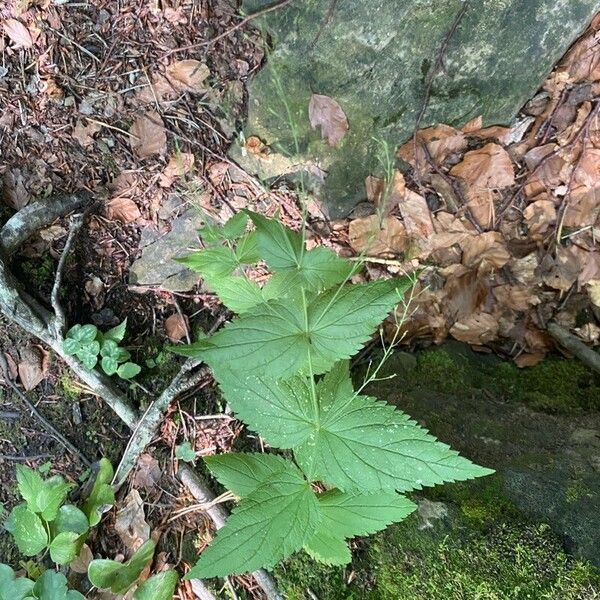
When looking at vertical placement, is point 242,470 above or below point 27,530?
above

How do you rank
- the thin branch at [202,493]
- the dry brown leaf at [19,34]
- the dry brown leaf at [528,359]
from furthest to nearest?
the dry brown leaf at [528,359]
the dry brown leaf at [19,34]
the thin branch at [202,493]

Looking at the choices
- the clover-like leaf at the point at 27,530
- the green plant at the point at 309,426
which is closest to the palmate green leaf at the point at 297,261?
the green plant at the point at 309,426

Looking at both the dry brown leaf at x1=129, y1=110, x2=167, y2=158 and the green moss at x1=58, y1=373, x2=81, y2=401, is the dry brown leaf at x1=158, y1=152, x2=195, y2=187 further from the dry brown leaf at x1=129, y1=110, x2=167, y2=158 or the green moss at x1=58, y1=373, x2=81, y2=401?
the green moss at x1=58, y1=373, x2=81, y2=401

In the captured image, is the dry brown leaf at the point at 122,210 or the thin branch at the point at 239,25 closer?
the thin branch at the point at 239,25

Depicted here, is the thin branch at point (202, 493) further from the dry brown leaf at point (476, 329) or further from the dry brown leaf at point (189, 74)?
the dry brown leaf at point (189, 74)

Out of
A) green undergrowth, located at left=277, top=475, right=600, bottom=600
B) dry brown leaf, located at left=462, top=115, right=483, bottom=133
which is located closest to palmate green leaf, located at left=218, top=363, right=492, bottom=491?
green undergrowth, located at left=277, top=475, right=600, bottom=600

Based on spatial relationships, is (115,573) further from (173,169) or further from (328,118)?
(328,118)

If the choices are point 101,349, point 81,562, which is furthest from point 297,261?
point 81,562
